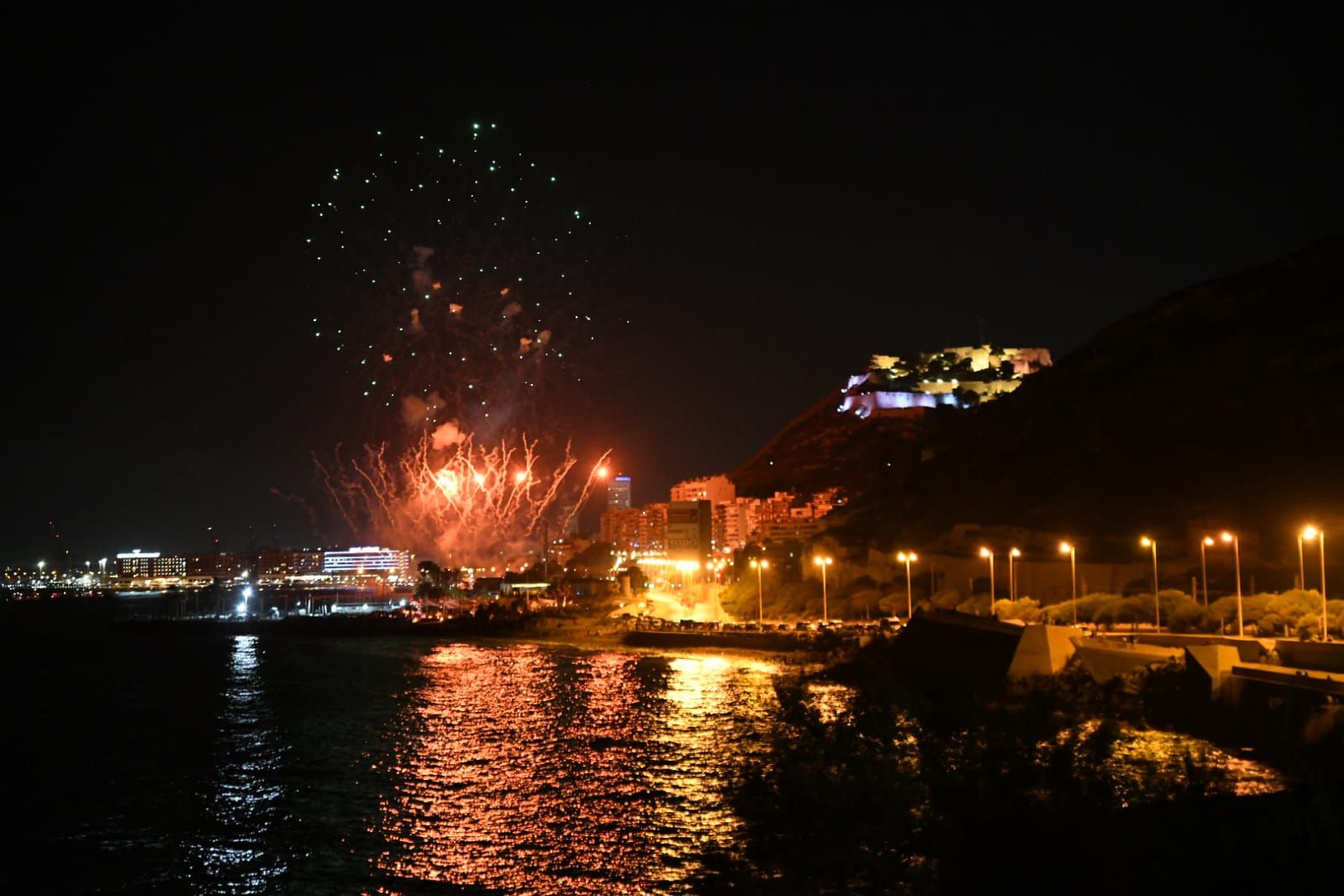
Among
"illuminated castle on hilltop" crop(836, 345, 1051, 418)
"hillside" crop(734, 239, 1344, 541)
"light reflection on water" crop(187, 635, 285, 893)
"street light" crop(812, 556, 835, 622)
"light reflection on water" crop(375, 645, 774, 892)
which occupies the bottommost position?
"light reflection on water" crop(187, 635, 285, 893)

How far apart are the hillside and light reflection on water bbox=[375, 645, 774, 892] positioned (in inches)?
752

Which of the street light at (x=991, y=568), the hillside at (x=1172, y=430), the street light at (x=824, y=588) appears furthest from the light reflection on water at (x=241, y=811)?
the hillside at (x=1172, y=430)

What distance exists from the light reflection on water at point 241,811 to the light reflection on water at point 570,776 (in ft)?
6.62

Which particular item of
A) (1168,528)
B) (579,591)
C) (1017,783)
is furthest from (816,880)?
(579,591)

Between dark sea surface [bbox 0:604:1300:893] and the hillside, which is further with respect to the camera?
the hillside

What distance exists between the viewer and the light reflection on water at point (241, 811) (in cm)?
1734

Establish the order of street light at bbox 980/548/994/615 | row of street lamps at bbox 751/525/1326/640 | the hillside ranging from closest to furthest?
1. row of street lamps at bbox 751/525/1326/640
2. street light at bbox 980/548/994/615
3. the hillside

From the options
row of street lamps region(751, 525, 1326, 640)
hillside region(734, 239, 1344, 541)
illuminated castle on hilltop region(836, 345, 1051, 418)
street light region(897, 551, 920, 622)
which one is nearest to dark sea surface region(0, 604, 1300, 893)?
street light region(897, 551, 920, 622)

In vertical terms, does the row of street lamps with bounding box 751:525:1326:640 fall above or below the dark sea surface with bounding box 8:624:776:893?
above

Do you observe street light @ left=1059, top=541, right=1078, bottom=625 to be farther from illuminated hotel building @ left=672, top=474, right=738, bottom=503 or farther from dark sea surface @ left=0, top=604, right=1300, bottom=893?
illuminated hotel building @ left=672, top=474, right=738, bottom=503

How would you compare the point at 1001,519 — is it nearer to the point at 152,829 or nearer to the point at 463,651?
the point at 463,651

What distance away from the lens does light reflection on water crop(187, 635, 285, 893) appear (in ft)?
56.9

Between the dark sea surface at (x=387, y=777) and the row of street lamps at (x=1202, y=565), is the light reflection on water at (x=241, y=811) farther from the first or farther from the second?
the row of street lamps at (x=1202, y=565)

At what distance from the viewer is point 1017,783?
16219 millimetres
